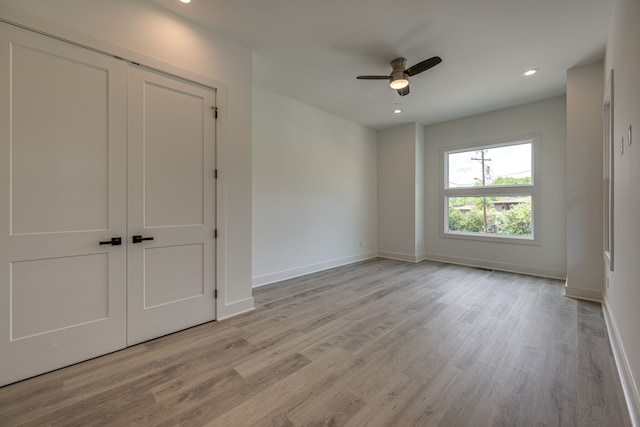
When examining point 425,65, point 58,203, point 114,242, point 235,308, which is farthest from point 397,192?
point 58,203

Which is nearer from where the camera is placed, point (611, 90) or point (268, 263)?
point (611, 90)

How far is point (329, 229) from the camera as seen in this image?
5.30 meters

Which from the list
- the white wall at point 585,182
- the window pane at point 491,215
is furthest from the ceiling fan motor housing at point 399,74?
the window pane at point 491,215

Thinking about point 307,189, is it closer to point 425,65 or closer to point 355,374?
point 425,65

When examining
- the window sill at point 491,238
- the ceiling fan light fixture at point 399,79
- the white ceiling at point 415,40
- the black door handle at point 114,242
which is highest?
the white ceiling at point 415,40

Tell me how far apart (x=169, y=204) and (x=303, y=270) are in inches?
107

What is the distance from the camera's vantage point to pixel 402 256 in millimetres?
5969

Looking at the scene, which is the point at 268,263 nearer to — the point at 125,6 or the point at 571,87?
the point at 125,6

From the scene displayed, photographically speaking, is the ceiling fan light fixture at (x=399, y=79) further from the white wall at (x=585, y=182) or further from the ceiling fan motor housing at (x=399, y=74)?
the white wall at (x=585, y=182)

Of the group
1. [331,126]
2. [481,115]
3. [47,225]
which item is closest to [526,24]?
[481,115]

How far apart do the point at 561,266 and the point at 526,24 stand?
3.83 m

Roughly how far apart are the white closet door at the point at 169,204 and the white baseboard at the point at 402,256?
4.32 m

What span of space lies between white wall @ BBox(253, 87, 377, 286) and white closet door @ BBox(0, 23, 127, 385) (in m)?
2.00

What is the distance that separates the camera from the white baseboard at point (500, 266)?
4.52 meters
